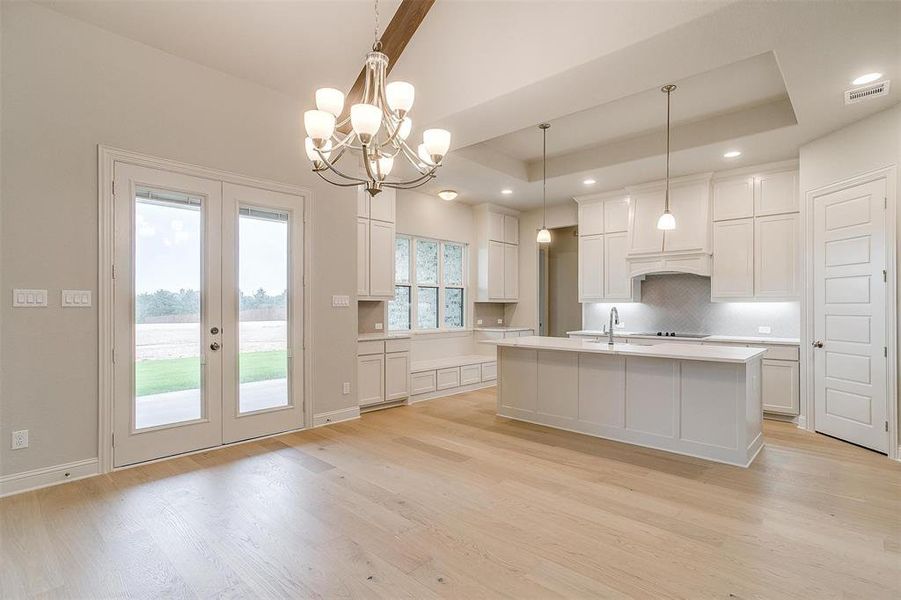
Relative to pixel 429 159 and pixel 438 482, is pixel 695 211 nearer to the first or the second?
pixel 429 159

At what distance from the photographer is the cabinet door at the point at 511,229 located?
25.9ft

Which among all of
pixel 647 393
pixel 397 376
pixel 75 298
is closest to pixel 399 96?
pixel 75 298

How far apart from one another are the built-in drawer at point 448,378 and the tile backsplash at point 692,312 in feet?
7.97

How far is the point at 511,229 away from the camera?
8023 mm

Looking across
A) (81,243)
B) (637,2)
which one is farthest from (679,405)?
(81,243)

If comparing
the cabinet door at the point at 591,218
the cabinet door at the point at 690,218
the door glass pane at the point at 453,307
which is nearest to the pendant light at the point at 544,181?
the cabinet door at the point at 591,218

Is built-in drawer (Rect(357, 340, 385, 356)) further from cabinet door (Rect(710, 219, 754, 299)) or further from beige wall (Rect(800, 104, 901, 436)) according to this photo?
beige wall (Rect(800, 104, 901, 436))

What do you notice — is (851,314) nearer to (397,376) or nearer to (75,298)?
(397,376)

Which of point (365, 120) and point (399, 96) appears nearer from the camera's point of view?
point (365, 120)

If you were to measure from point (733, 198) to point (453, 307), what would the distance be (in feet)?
13.8

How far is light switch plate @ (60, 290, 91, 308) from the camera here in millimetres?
3236

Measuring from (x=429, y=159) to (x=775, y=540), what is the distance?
9.68 feet

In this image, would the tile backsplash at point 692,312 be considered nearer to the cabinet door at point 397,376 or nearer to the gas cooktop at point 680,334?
the gas cooktop at point 680,334

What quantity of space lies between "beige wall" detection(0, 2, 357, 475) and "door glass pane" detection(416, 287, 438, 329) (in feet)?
11.7
